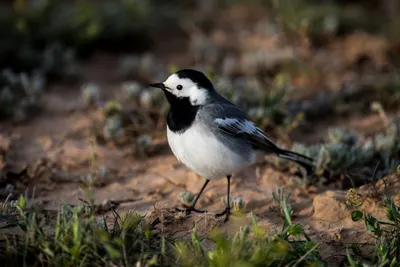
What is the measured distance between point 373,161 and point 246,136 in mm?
1474

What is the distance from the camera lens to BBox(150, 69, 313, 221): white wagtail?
14.2 feet

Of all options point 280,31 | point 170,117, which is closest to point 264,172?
point 170,117

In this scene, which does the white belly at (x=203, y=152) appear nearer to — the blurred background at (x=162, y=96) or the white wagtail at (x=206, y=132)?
the white wagtail at (x=206, y=132)

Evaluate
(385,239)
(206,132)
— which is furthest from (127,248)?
(385,239)

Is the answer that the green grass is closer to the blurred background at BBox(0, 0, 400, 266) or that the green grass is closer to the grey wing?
the blurred background at BBox(0, 0, 400, 266)

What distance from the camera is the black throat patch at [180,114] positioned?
173 inches

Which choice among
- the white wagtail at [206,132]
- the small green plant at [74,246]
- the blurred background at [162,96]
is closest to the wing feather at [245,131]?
the white wagtail at [206,132]

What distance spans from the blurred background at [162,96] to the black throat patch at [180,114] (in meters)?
0.71

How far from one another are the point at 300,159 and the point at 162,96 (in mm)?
1754

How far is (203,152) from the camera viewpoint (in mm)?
4297

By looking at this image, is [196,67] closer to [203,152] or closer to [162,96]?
[162,96]

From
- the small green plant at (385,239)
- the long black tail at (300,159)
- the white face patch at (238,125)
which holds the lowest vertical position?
the small green plant at (385,239)

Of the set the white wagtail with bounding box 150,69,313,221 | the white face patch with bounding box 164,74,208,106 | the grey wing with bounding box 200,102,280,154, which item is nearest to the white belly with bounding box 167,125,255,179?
the white wagtail with bounding box 150,69,313,221

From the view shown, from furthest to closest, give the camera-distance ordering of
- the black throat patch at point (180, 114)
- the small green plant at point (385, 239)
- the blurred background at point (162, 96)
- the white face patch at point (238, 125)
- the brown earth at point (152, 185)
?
the blurred background at point (162, 96), the white face patch at point (238, 125), the black throat patch at point (180, 114), the brown earth at point (152, 185), the small green plant at point (385, 239)
